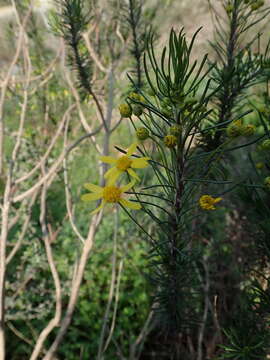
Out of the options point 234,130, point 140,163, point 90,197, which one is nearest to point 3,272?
point 90,197

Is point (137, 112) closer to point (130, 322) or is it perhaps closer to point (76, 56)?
point (76, 56)

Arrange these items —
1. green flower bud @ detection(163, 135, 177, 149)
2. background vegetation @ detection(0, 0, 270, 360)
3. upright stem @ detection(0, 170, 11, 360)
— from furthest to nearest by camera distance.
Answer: upright stem @ detection(0, 170, 11, 360) → background vegetation @ detection(0, 0, 270, 360) → green flower bud @ detection(163, 135, 177, 149)

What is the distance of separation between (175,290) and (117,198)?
393 mm

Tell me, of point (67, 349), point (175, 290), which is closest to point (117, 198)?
point (175, 290)

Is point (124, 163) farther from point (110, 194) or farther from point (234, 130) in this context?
point (234, 130)

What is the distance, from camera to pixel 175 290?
81cm

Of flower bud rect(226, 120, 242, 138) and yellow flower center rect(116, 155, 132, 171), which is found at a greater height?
flower bud rect(226, 120, 242, 138)

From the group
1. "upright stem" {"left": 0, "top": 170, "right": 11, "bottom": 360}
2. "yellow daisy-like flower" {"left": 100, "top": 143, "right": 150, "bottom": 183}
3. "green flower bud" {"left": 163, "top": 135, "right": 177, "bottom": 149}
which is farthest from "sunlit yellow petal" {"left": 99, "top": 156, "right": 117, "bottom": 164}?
"upright stem" {"left": 0, "top": 170, "right": 11, "bottom": 360}

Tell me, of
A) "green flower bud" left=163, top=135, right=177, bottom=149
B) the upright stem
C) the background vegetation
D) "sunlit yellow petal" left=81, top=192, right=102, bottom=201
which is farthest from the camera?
the upright stem

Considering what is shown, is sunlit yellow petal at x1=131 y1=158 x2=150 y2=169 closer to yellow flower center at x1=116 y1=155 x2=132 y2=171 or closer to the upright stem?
yellow flower center at x1=116 y1=155 x2=132 y2=171

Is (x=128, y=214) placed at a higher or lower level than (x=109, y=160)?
lower

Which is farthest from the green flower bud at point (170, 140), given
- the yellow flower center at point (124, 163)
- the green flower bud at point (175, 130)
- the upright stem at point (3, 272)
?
the upright stem at point (3, 272)

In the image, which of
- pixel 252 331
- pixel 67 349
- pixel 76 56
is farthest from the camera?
pixel 67 349

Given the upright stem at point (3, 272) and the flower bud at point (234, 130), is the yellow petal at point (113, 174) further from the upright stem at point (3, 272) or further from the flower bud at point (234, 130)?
the upright stem at point (3, 272)
